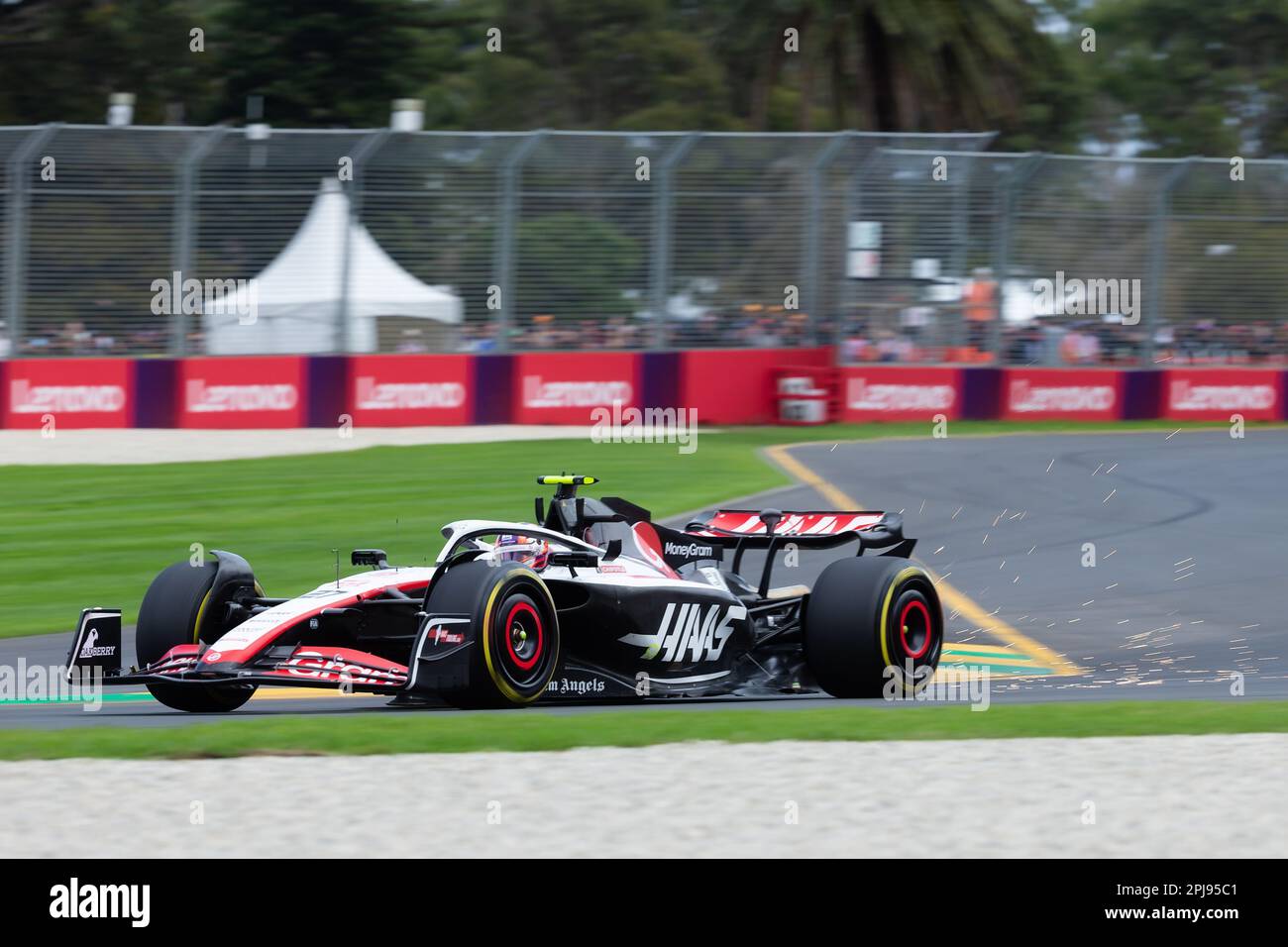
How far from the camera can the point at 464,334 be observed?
78.7 feet

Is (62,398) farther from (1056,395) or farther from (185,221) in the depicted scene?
(1056,395)

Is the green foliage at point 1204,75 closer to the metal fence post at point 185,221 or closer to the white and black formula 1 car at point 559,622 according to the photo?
the metal fence post at point 185,221

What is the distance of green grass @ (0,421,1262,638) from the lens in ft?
43.4

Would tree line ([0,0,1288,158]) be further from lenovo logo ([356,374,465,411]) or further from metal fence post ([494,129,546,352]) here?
lenovo logo ([356,374,465,411])

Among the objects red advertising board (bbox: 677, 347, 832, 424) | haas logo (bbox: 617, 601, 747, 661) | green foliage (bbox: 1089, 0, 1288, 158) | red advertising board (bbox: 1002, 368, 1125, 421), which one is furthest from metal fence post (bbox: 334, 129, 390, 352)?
green foliage (bbox: 1089, 0, 1288, 158)

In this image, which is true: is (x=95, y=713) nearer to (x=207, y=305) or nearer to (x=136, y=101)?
(x=207, y=305)

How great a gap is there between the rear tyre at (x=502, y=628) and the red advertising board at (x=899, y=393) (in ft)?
55.8

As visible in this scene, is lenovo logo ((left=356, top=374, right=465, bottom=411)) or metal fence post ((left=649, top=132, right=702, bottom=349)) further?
metal fence post ((left=649, top=132, right=702, bottom=349))

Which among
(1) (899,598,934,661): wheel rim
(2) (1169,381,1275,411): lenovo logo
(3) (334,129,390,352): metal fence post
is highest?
(3) (334,129,390,352): metal fence post

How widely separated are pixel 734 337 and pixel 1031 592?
40.7 feet

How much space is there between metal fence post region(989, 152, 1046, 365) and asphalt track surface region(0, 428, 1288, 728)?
2.94 meters

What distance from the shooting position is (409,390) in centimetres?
2373

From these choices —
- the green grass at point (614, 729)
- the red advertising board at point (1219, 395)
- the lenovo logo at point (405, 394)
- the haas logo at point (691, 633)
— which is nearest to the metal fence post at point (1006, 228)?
the red advertising board at point (1219, 395)

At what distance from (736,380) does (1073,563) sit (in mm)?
11175
